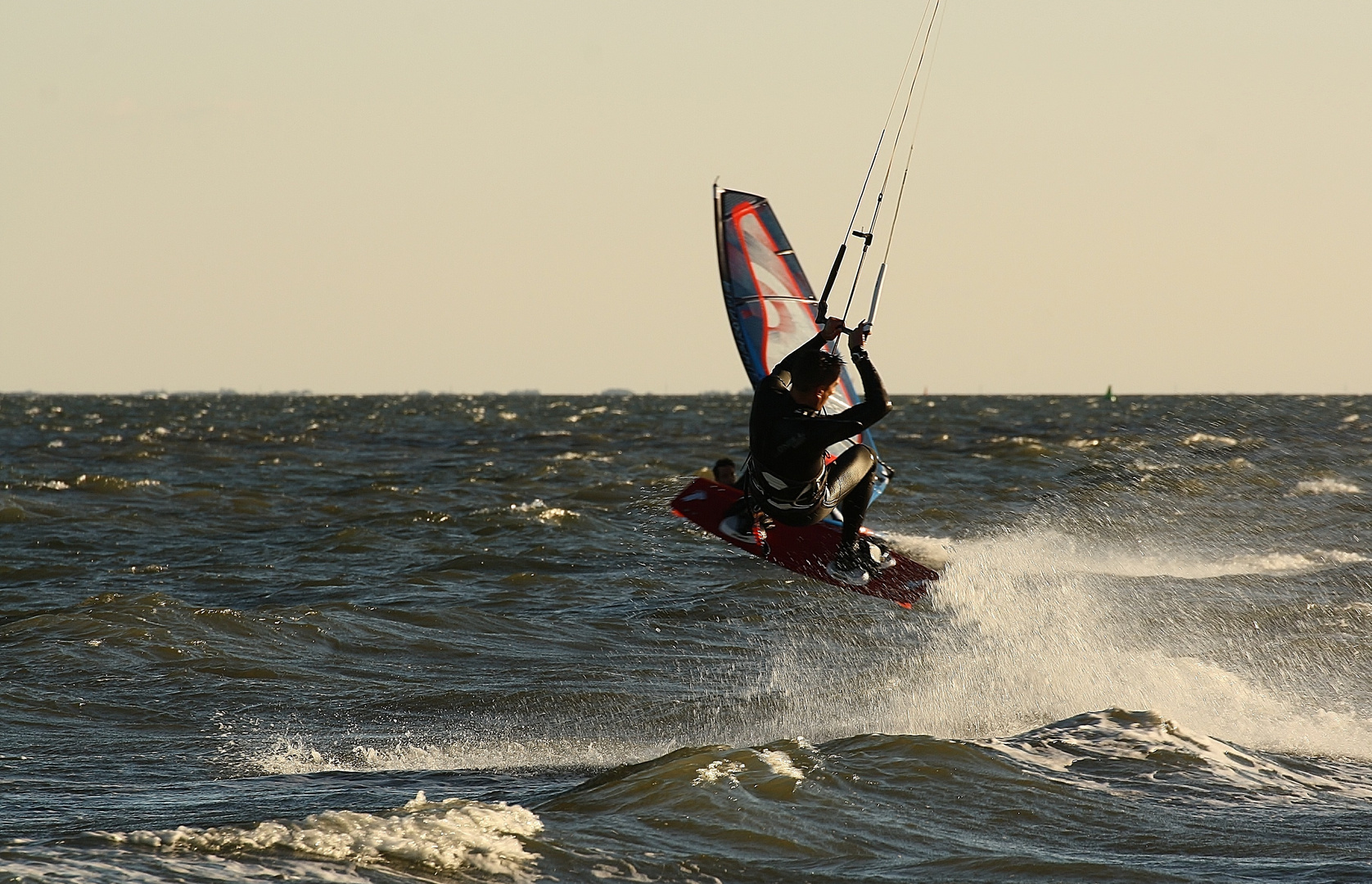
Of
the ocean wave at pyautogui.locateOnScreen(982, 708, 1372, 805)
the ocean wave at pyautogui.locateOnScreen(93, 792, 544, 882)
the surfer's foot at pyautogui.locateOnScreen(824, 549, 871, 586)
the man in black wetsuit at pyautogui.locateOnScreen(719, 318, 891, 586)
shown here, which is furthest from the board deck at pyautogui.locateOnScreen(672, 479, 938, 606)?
the ocean wave at pyautogui.locateOnScreen(93, 792, 544, 882)

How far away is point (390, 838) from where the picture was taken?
18.0 feet

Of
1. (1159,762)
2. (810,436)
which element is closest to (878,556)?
(810,436)

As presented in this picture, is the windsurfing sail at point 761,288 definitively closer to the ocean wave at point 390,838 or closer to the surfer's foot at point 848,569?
the surfer's foot at point 848,569

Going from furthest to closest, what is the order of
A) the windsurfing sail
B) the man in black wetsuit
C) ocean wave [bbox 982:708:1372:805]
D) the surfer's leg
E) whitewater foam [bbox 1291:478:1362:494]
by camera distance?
whitewater foam [bbox 1291:478:1362:494] → the windsurfing sail → the surfer's leg → the man in black wetsuit → ocean wave [bbox 982:708:1372:805]

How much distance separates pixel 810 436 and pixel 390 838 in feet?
9.98

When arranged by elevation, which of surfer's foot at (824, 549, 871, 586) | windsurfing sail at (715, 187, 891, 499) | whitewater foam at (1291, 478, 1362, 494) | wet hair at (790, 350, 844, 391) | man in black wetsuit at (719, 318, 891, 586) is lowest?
surfer's foot at (824, 549, 871, 586)

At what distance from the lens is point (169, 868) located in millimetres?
5102

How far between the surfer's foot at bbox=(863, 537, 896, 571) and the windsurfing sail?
982mm

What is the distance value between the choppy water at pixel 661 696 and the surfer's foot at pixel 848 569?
827 millimetres

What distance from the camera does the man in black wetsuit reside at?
23.2 ft

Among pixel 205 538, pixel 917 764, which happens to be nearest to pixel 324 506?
pixel 205 538

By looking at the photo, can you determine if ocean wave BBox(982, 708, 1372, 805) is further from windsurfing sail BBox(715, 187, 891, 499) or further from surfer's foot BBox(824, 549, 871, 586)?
windsurfing sail BBox(715, 187, 891, 499)

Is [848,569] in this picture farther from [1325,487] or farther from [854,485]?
[1325,487]

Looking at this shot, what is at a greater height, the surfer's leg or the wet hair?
the wet hair
